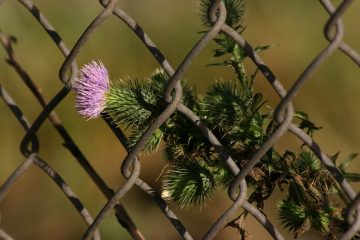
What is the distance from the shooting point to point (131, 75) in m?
3.38

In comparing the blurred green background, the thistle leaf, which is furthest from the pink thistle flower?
the blurred green background

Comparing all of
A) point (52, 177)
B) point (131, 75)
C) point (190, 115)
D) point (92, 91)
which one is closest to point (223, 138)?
point (190, 115)

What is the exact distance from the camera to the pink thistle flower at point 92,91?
1.08m

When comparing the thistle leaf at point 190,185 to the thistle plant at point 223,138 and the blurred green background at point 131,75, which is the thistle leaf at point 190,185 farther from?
the blurred green background at point 131,75

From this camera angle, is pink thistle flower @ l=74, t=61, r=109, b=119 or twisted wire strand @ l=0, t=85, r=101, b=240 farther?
twisted wire strand @ l=0, t=85, r=101, b=240

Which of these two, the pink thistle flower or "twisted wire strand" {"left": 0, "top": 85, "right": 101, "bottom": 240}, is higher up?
the pink thistle flower

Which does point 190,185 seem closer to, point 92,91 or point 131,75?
point 92,91

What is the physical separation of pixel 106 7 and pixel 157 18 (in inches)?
111

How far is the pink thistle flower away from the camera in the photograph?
3.53ft

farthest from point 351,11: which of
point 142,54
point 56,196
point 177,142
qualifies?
point 177,142

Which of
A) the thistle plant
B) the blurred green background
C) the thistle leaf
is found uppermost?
the thistle plant

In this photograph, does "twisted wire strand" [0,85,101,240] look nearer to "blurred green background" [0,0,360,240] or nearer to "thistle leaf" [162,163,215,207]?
"thistle leaf" [162,163,215,207]

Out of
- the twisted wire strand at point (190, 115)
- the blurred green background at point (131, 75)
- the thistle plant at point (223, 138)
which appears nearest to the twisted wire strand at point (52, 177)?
the thistle plant at point (223, 138)

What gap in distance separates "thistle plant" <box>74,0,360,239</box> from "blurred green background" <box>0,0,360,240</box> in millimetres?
1694
